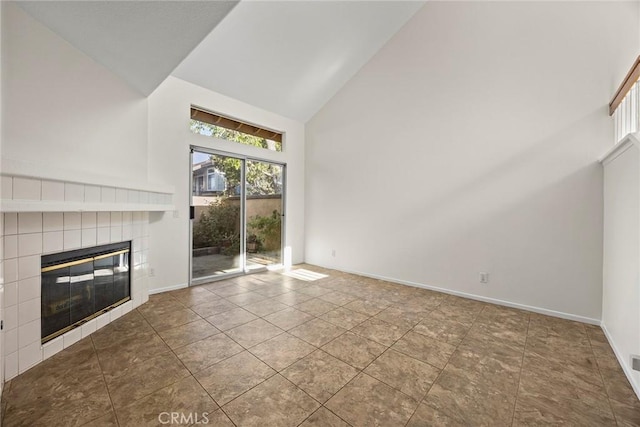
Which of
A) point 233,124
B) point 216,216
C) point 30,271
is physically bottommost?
point 30,271

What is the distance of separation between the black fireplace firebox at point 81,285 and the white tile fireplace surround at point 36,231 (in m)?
0.08

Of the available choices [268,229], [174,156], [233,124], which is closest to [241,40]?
[233,124]

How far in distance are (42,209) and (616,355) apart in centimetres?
445

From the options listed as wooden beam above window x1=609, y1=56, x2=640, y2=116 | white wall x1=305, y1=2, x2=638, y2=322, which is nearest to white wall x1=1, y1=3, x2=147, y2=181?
white wall x1=305, y1=2, x2=638, y2=322

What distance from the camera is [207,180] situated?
391 cm

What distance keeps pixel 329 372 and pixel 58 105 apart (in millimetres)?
2967

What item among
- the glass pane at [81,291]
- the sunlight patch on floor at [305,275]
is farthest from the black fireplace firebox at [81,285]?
the sunlight patch on floor at [305,275]

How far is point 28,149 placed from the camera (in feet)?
6.12

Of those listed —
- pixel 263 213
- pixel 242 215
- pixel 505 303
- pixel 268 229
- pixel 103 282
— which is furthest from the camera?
pixel 268 229

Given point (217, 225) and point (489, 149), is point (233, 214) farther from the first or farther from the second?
A: point (489, 149)

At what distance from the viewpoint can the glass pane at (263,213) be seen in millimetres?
4473

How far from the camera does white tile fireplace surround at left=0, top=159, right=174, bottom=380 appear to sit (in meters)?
1.70

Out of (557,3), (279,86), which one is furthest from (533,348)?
(279,86)

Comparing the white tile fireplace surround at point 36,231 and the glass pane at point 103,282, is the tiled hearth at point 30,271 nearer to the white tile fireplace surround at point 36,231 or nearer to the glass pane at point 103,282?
the white tile fireplace surround at point 36,231
